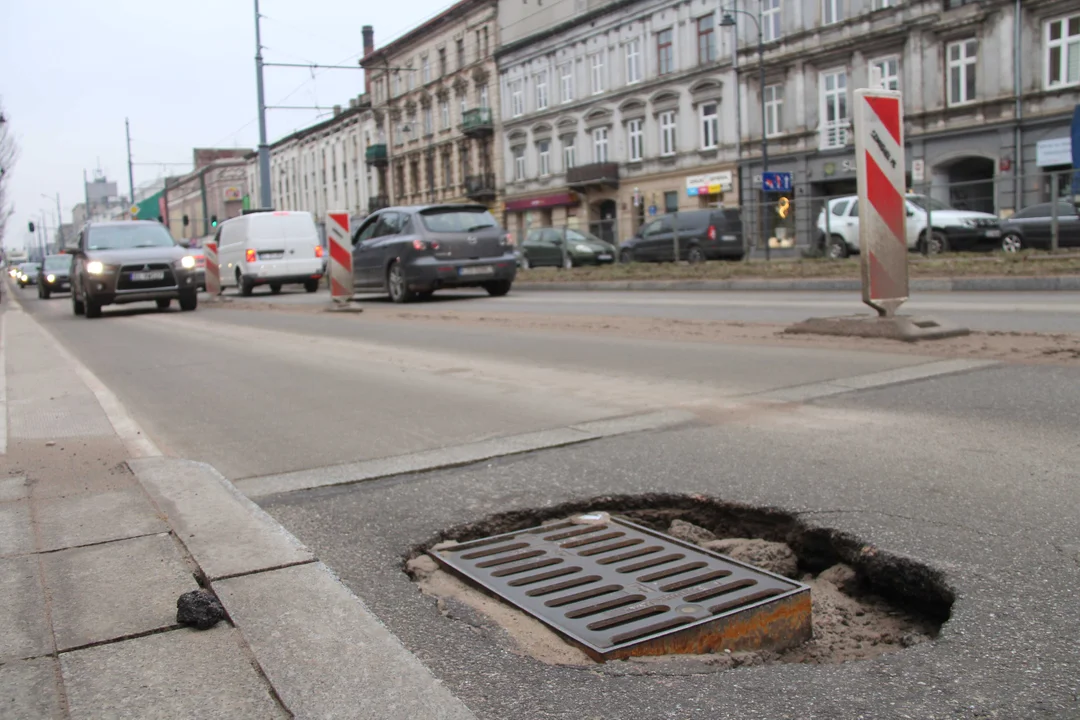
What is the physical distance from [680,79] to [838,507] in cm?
4115

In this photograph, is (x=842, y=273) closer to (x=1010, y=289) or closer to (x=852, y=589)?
(x=1010, y=289)

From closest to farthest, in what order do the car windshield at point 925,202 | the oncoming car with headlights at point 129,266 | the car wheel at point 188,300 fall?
1. the oncoming car with headlights at point 129,266
2. the car wheel at point 188,300
3. the car windshield at point 925,202

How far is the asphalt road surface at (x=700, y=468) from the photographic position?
226 centimetres

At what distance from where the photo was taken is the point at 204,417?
6.21m

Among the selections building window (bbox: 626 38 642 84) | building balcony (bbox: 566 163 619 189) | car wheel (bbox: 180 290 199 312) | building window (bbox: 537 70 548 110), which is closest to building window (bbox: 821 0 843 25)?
building window (bbox: 626 38 642 84)

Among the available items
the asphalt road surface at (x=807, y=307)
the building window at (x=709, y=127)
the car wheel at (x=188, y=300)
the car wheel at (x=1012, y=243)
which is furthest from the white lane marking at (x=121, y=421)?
the building window at (x=709, y=127)

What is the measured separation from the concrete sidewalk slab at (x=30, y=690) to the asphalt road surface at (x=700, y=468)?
819 mm

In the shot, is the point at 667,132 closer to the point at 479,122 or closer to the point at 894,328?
the point at 479,122

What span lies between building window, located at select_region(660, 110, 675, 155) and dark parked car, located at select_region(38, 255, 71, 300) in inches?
972

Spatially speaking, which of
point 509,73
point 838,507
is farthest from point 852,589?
point 509,73

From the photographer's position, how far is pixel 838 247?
74.1ft

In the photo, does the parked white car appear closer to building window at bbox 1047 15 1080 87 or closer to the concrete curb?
the concrete curb

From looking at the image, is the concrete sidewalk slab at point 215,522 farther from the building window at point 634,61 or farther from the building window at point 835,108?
the building window at point 634,61

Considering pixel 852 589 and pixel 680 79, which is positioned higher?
pixel 680 79
